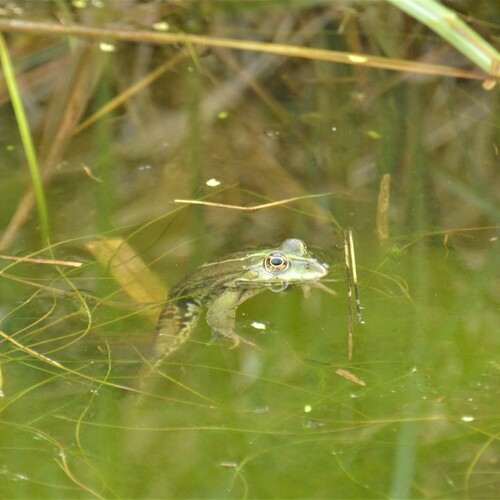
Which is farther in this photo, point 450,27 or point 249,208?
point 249,208

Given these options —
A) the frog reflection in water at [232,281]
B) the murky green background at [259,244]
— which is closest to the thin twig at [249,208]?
the murky green background at [259,244]

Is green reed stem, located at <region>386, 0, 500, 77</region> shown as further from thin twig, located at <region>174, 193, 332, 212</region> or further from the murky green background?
thin twig, located at <region>174, 193, 332, 212</region>

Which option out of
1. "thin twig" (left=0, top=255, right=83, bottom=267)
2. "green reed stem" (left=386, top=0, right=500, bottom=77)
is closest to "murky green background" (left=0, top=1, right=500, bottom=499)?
"thin twig" (left=0, top=255, right=83, bottom=267)

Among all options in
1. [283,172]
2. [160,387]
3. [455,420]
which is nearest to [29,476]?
[160,387]

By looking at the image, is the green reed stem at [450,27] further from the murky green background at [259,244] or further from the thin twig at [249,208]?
the thin twig at [249,208]

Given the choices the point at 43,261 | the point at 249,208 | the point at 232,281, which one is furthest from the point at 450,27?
the point at 43,261

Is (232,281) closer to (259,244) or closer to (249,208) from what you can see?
(259,244)

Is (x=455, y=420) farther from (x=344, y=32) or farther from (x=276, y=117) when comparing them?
(x=344, y=32)
